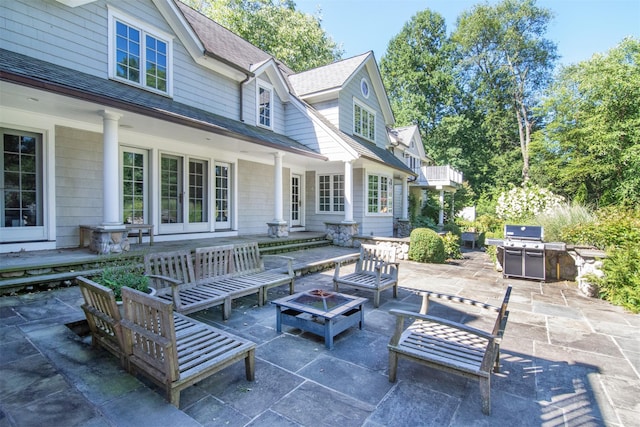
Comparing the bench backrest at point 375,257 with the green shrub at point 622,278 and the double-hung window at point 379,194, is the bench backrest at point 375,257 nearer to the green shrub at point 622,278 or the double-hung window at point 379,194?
the green shrub at point 622,278

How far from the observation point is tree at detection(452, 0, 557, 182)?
27375mm

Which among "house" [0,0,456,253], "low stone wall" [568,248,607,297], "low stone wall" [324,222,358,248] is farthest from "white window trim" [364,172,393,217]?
"low stone wall" [568,248,607,297]

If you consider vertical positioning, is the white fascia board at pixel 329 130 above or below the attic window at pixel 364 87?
below

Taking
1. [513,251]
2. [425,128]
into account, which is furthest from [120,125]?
[425,128]

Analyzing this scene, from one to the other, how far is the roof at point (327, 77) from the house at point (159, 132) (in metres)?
0.09

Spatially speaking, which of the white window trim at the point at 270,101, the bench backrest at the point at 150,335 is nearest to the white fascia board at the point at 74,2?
the white window trim at the point at 270,101

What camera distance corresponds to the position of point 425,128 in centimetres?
3159

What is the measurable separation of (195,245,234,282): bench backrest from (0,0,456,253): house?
8.50 feet

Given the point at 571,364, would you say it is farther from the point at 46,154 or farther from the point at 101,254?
the point at 46,154

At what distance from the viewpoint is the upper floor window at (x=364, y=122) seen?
1404cm

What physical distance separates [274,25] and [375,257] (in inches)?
898

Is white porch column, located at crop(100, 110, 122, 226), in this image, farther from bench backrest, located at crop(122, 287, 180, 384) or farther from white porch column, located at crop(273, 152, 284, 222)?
white porch column, located at crop(273, 152, 284, 222)

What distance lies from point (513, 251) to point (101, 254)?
8.96 meters

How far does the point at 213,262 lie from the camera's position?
195 inches
